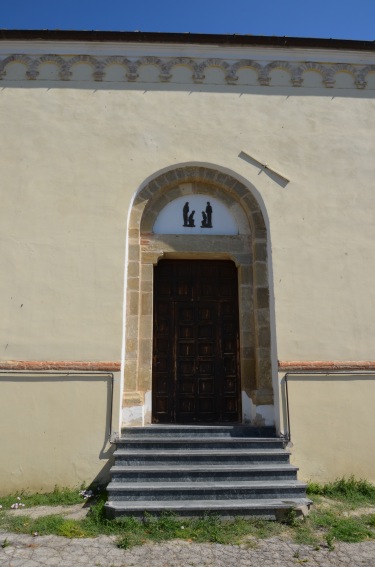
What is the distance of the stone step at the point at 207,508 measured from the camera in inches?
193

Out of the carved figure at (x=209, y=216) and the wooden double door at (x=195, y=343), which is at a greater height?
the carved figure at (x=209, y=216)

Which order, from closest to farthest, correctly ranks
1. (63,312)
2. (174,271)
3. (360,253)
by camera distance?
1. (63,312)
2. (360,253)
3. (174,271)

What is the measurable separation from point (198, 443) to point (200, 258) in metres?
2.95

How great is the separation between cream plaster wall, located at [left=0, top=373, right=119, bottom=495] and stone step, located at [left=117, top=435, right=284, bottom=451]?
45cm

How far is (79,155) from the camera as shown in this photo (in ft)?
23.5

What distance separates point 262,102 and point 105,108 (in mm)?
2681

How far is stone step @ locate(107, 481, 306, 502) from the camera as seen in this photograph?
514 cm

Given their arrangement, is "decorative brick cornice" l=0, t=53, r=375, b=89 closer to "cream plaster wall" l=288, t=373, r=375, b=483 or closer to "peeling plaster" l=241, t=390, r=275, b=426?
A: "cream plaster wall" l=288, t=373, r=375, b=483

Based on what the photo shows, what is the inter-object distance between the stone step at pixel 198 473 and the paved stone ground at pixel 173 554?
890 mm

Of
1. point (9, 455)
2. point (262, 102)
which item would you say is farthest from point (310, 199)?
point (9, 455)

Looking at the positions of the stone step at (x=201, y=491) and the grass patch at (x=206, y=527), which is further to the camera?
the stone step at (x=201, y=491)

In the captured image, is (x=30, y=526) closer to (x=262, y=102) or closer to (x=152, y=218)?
(x=152, y=218)

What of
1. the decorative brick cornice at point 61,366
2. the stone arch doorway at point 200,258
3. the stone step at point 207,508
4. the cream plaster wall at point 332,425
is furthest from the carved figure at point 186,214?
the stone step at point 207,508

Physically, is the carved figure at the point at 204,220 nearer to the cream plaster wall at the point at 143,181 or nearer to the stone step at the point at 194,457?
the cream plaster wall at the point at 143,181
